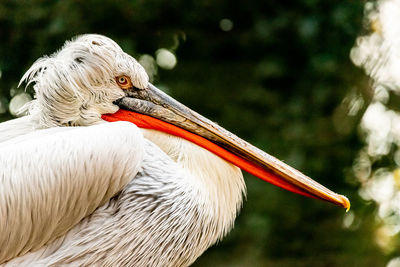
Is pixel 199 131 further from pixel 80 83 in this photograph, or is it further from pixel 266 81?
pixel 266 81

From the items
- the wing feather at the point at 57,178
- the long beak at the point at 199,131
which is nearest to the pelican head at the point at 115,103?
the long beak at the point at 199,131

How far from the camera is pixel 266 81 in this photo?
23.1ft

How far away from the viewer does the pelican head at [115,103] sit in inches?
155

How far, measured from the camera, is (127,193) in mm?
3771

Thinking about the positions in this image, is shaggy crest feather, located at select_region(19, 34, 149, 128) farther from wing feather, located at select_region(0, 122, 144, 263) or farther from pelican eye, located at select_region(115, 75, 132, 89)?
wing feather, located at select_region(0, 122, 144, 263)

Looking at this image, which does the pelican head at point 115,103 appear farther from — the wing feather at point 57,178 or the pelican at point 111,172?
the wing feather at point 57,178

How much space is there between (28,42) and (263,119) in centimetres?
216

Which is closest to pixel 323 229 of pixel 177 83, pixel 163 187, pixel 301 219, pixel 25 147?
pixel 301 219

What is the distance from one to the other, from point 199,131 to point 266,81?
9.79 ft

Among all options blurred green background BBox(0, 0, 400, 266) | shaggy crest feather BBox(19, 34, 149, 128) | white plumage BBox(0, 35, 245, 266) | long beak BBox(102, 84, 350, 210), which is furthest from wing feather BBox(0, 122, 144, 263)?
blurred green background BBox(0, 0, 400, 266)

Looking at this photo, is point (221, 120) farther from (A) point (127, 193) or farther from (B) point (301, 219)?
(A) point (127, 193)

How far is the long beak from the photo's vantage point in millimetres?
4117

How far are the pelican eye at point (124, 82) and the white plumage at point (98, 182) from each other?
0.10ft

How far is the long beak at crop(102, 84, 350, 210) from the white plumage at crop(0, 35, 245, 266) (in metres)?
0.05
